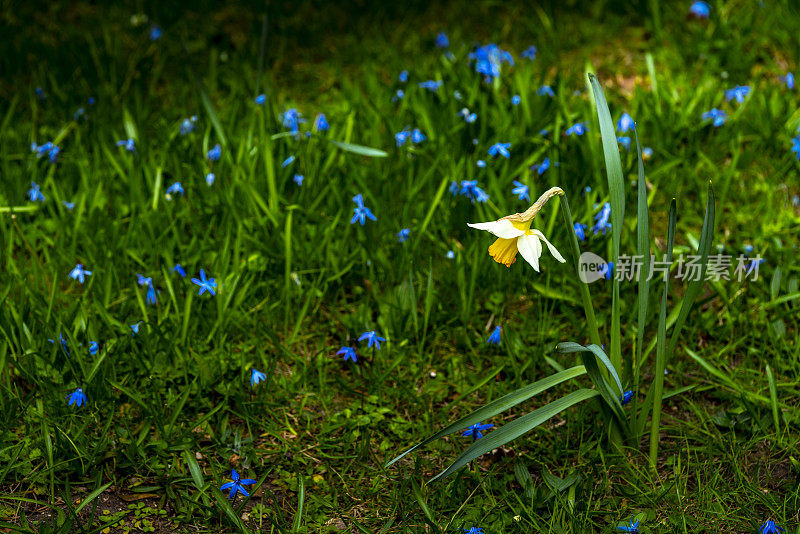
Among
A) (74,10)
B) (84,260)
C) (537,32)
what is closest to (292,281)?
(84,260)

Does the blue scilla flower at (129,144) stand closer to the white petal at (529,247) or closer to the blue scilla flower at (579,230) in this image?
the blue scilla flower at (579,230)

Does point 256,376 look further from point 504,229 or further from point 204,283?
point 504,229

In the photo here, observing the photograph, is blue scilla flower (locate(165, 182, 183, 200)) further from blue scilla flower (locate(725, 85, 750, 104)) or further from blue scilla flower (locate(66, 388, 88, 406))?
blue scilla flower (locate(725, 85, 750, 104))

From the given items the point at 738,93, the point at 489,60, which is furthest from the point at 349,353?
the point at 738,93

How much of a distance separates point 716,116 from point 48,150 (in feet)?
7.65

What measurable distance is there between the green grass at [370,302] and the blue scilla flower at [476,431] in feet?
0.21

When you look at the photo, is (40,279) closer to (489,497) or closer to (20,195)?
(20,195)

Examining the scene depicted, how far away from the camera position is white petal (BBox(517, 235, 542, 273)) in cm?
146

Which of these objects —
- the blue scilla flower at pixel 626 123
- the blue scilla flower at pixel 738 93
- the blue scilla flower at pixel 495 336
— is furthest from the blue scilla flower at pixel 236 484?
the blue scilla flower at pixel 738 93

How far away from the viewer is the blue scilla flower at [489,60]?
9.57 feet

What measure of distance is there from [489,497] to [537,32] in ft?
8.00

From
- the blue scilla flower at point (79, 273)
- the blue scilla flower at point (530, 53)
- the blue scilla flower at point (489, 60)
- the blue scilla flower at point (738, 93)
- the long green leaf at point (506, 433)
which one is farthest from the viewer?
the blue scilla flower at point (530, 53)

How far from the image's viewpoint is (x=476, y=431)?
73.8 inches

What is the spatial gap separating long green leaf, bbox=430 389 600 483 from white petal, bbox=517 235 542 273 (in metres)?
0.36
